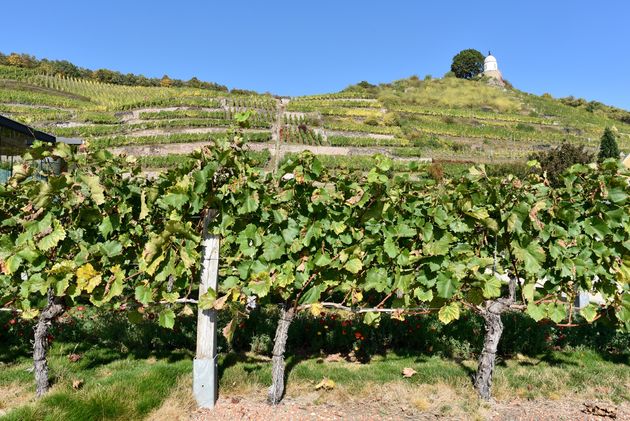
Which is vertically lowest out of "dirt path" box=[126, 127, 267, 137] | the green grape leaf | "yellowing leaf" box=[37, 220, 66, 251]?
the green grape leaf

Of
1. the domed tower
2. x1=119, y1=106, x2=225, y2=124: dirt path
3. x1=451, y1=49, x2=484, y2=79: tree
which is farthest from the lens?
x1=451, y1=49, x2=484, y2=79: tree

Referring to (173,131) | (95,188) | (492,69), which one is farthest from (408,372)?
(492,69)

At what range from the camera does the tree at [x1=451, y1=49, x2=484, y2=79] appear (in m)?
88.2

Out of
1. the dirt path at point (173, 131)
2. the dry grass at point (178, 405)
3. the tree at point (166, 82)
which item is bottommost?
the dry grass at point (178, 405)

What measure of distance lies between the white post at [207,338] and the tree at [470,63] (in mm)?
98897

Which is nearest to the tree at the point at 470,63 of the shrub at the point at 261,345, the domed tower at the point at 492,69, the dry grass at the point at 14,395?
the domed tower at the point at 492,69

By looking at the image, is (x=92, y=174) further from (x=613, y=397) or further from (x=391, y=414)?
(x=613, y=397)

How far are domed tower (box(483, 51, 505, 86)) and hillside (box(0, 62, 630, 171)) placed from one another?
914 inches

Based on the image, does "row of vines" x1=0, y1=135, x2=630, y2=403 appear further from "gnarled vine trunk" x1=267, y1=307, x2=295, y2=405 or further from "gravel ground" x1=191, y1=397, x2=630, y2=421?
"gravel ground" x1=191, y1=397, x2=630, y2=421

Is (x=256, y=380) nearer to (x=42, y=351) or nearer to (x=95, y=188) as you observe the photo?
(x=42, y=351)

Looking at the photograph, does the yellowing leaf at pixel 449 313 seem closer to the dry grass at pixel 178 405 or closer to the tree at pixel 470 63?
the dry grass at pixel 178 405

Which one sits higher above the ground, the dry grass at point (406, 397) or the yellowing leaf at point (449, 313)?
the yellowing leaf at point (449, 313)

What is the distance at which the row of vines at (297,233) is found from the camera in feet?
10.3

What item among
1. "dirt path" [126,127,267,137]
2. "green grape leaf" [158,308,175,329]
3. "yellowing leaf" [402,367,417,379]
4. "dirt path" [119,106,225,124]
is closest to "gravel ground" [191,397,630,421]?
"yellowing leaf" [402,367,417,379]
